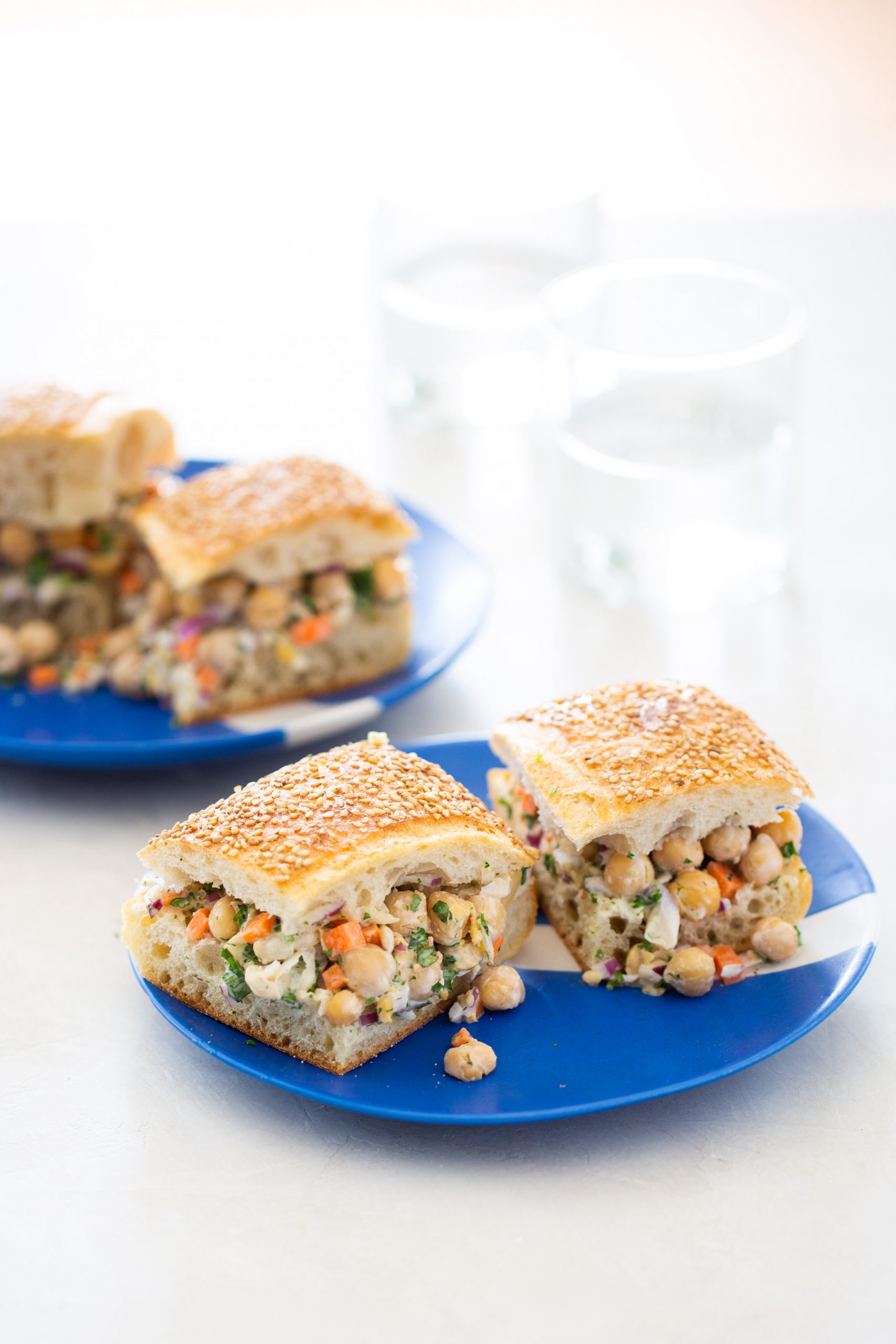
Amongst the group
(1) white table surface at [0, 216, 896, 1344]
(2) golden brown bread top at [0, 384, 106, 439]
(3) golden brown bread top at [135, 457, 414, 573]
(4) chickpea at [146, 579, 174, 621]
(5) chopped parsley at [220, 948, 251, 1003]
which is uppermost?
(2) golden brown bread top at [0, 384, 106, 439]

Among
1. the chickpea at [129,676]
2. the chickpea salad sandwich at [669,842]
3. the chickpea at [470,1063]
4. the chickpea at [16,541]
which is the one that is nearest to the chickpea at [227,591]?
the chickpea at [129,676]

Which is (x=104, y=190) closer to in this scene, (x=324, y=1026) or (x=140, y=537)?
(x=140, y=537)

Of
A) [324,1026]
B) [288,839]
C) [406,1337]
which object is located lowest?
[406,1337]

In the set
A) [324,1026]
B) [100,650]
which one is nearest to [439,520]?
[100,650]

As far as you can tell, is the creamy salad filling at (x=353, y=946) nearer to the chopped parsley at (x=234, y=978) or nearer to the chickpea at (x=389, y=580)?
the chopped parsley at (x=234, y=978)

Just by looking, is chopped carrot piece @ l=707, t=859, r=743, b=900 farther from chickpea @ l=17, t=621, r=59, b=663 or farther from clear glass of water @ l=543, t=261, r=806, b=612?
chickpea @ l=17, t=621, r=59, b=663

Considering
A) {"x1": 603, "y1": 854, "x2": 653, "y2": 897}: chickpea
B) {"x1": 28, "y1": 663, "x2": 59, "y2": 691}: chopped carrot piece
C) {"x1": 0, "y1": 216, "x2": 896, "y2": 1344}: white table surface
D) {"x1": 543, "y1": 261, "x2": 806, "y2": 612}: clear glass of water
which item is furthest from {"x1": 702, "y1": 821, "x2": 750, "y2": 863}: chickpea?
{"x1": 28, "y1": 663, "x2": 59, "y2": 691}: chopped carrot piece

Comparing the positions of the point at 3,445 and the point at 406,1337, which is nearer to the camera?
the point at 406,1337
